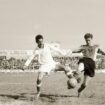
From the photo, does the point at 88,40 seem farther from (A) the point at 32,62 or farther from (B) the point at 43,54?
(A) the point at 32,62

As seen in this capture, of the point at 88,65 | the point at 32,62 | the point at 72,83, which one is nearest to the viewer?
the point at 72,83

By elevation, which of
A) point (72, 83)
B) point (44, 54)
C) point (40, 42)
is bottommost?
point (72, 83)

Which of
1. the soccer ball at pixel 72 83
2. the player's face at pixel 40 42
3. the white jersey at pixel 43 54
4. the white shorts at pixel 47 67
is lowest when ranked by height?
the soccer ball at pixel 72 83

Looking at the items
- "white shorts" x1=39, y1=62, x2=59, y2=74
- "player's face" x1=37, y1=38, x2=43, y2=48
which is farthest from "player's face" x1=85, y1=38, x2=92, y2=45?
"player's face" x1=37, y1=38, x2=43, y2=48

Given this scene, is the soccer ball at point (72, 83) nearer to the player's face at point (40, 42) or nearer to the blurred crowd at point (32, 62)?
the player's face at point (40, 42)

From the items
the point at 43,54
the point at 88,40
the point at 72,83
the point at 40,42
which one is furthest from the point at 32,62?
the point at 72,83

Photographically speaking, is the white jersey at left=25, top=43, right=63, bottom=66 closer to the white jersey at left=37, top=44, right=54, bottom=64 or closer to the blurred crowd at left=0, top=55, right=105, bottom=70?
the white jersey at left=37, top=44, right=54, bottom=64

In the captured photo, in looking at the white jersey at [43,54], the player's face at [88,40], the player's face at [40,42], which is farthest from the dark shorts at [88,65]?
the player's face at [40,42]

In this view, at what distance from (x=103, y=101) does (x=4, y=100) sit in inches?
124

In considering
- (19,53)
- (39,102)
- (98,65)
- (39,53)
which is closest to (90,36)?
(39,53)

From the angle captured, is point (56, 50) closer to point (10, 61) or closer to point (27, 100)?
point (27, 100)

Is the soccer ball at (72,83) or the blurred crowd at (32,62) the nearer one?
the soccer ball at (72,83)

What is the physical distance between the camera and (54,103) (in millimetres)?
12750

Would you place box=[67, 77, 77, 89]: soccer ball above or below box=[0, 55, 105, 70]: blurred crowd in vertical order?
below
